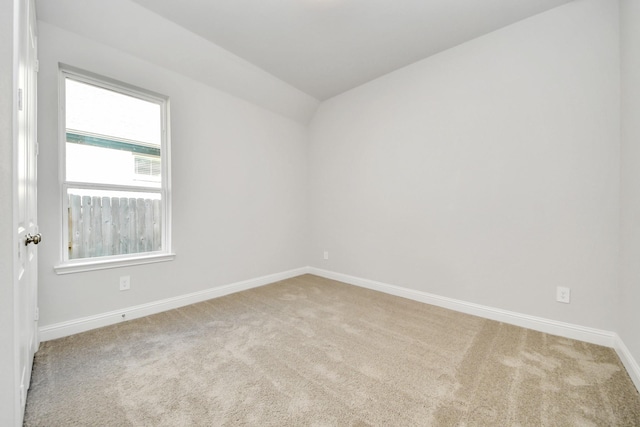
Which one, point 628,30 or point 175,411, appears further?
point 628,30

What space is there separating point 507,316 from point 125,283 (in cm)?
362

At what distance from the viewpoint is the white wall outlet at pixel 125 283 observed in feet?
7.93

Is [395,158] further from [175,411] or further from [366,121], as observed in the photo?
[175,411]

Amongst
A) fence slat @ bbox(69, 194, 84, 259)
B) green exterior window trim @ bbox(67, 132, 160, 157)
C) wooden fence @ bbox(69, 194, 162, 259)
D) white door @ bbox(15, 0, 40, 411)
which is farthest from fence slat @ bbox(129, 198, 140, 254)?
white door @ bbox(15, 0, 40, 411)

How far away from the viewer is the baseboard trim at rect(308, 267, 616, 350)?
205 cm

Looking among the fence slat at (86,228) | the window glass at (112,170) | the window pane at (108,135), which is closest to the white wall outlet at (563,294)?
the window glass at (112,170)

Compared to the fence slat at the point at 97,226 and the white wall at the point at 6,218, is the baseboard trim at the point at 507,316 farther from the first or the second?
the white wall at the point at 6,218

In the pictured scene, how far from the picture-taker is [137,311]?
249cm

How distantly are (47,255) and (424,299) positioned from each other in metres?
3.57

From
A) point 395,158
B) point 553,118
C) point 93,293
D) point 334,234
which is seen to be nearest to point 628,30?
point 553,118

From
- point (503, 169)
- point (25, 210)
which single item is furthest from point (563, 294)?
point (25, 210)

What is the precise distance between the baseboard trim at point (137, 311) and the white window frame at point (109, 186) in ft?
1.40

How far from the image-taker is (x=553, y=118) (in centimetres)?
222

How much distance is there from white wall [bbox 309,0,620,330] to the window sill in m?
2.40
